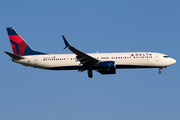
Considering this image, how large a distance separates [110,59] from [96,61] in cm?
258

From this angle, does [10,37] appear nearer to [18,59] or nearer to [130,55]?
[18,59]

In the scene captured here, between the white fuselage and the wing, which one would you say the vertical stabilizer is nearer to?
the white fuselage

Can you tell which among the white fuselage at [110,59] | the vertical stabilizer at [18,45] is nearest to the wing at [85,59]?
the white fuselage at [110,59]

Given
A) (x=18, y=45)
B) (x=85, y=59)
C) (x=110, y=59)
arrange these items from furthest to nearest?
(x=18, y=45), (x=110, y=59), (x=85, y=59)

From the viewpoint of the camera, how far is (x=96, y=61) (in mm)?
50375

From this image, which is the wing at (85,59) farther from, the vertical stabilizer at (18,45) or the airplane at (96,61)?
the vertical stabilizer at (18,45)

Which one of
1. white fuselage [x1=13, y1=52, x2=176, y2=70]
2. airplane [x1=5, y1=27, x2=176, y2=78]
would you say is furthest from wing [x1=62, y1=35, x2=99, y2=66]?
white fuselage [x1=13, y1=52, x2=176, y2=70]

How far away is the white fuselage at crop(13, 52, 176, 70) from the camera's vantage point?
51125 millimetres

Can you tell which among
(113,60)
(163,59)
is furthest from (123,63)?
(163,59)

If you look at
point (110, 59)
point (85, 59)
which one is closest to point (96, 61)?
point (85, 59)

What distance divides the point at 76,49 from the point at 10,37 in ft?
54.2

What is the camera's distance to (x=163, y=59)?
170ft

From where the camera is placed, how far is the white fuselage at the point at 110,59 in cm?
5112

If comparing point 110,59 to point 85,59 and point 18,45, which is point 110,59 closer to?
point 85,59
